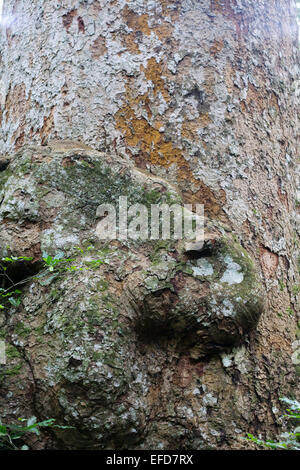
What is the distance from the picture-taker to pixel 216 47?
6.82ft

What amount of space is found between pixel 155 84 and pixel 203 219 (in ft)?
2.26

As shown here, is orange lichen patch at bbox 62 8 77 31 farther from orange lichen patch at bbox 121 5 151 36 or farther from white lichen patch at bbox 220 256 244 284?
white lichen patch at bbox 220 256 244 284

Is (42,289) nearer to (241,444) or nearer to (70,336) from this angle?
(70,336)

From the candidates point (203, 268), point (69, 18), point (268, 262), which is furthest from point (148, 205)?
point (69, 18)

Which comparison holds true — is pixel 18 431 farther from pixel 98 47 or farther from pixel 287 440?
pixel 98 47

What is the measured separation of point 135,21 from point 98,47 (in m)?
0.21

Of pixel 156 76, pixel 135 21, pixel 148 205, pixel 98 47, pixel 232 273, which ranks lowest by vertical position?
pixel 232 273

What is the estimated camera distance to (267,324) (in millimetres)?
1751

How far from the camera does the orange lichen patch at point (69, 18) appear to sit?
7.01 feet

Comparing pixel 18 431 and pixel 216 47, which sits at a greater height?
pixel 216 47

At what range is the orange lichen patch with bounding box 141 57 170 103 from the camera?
78.1 inches

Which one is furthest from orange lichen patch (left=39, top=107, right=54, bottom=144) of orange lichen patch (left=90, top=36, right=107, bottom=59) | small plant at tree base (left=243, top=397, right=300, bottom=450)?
small plant at tree base (left=243, top=397, right=300, bottom=450)

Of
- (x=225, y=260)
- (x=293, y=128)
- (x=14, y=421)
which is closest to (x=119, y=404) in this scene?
(x=14, y=421)

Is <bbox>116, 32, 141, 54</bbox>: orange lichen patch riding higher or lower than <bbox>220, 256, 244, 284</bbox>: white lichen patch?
higher
